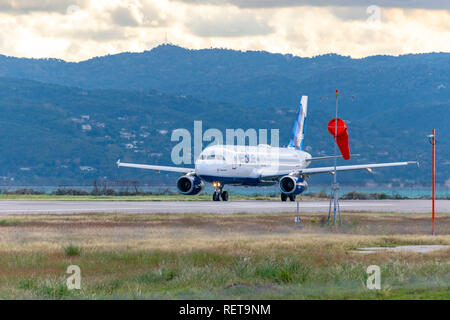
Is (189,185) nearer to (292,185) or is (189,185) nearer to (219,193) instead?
(219,193)

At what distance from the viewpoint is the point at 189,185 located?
61938mm

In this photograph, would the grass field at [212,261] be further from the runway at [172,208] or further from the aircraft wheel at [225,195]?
the aircraft wheel at [225,195]

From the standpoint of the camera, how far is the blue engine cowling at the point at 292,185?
62438 mm

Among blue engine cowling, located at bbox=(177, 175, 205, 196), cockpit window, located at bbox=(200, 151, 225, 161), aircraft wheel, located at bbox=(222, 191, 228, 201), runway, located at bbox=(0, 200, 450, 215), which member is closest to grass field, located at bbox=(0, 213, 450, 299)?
runway, located at bbox=(0, 200, 450, 215)

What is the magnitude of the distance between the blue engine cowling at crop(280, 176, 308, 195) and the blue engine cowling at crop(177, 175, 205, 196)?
5.58m

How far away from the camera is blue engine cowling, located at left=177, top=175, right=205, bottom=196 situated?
61.8 meters

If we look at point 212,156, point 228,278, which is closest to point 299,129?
point 212,156

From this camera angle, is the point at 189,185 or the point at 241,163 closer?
the point at 189,185

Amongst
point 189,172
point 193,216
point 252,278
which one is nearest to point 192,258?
point 252,278

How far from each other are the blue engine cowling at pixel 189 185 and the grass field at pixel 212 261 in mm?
26061

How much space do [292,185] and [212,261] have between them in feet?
132

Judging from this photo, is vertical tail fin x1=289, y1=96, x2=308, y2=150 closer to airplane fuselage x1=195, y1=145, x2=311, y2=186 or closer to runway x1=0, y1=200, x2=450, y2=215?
airplane fuselage x1=195, y1=145, x2=311, y2=186

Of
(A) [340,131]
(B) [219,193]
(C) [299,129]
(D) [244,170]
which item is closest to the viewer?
(A) [340,131]

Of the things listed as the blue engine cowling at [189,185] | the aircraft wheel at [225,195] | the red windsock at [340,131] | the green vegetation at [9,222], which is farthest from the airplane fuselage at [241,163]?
the red windsock at [340,131]
